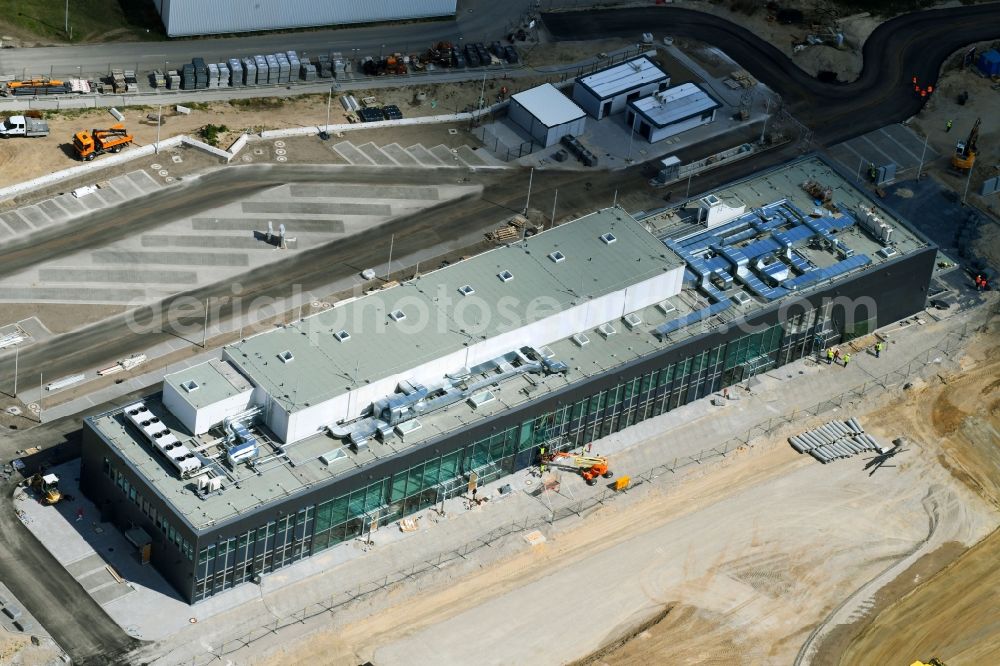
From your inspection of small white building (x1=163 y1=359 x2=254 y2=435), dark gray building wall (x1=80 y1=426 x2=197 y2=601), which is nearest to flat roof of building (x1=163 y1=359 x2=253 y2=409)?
small white building (x1=163 y1=359 x2=254 y2=435)

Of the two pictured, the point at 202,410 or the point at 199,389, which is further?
the point at 199,389

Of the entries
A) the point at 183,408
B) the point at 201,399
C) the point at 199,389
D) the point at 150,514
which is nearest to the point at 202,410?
the point at 201,399

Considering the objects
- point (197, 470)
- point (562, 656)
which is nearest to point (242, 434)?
point (197, 470)

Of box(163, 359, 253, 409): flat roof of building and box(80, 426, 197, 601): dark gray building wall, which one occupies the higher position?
box(163, 359, 253, 409): flat roof of building

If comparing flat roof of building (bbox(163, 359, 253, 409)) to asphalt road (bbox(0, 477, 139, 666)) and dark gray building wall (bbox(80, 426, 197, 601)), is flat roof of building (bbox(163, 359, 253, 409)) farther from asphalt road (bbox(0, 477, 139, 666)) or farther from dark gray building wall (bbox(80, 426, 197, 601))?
asphalt road (bbox(0, 477, 139, 666))

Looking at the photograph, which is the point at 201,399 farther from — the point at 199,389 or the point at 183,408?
the point at 183,408

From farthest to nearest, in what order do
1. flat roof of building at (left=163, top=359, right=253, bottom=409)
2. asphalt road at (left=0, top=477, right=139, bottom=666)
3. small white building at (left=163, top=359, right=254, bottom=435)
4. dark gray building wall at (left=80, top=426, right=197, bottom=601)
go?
flat roof of building at (left=163, top=359, right=253, bottom=409) → small white building at (left=163, top=359, right=254, bottom=435) → dark gray building wall at (left=80, top=426, right=197, bottom=601) → asphalt road at (left=0, top=477, right=139, bottom=666)

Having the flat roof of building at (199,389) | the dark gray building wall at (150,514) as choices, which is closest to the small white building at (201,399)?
the flat roof of building at (199,389)

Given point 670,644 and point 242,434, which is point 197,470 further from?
point 670,644

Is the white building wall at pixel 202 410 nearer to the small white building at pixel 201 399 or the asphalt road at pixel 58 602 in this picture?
the small white building at pixel 201 399

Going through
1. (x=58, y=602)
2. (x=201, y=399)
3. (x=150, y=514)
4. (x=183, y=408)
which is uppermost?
(x=201, y=399)

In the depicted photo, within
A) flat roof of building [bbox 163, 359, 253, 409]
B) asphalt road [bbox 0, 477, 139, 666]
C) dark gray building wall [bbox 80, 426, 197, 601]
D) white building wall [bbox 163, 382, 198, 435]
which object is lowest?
asphalt road [bbox 0, 477, 139, 666]
